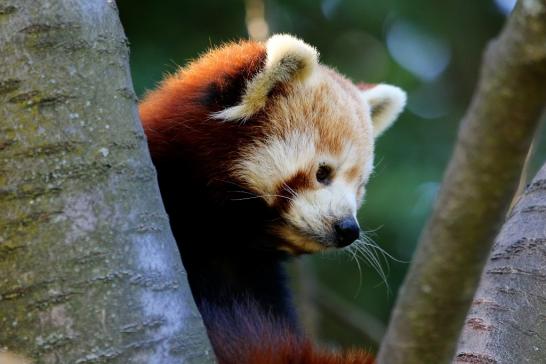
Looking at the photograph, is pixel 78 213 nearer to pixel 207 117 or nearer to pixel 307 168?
pixel 207 117

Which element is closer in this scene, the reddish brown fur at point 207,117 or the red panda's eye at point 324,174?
the reddish brown fur at point 207,117

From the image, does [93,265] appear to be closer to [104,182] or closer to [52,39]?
[104,182]

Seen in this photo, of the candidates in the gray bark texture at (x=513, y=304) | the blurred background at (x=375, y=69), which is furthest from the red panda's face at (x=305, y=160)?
the blurred background at (x=375, y=69)

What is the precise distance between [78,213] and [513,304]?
101 centimetres

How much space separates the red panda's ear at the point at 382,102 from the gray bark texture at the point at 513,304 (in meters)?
1.40

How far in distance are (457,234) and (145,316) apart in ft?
2.18

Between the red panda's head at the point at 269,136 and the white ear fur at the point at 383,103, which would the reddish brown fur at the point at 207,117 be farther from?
the white ear fur at the point at 383,103

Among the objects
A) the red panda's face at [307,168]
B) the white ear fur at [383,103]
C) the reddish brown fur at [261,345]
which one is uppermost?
the white ear fur at [383,103]

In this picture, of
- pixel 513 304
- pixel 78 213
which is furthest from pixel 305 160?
pixel 78 213

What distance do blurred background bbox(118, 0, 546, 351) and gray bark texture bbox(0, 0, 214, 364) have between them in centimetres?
250

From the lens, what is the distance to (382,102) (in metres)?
3.46

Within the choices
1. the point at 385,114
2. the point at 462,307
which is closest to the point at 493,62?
the point at 462,307

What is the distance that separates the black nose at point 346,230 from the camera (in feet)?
8.81

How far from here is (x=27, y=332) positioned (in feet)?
4.91
